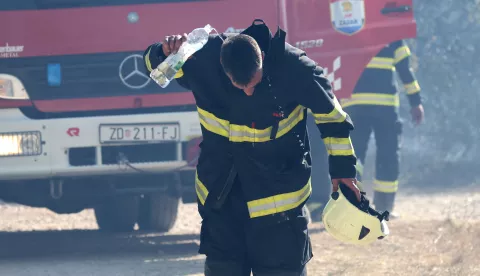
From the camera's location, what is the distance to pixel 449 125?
1325 centimetres

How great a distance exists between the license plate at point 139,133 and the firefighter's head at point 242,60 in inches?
113

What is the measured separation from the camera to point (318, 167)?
900cm

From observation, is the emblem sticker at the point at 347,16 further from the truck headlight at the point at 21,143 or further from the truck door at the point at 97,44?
the truck headlight at the point at 21,143

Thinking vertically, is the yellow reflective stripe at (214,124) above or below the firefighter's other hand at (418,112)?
above

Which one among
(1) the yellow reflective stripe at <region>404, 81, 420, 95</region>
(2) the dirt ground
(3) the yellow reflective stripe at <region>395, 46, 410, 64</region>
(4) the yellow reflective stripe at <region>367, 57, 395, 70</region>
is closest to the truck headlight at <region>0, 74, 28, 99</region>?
(2) the dirt ground

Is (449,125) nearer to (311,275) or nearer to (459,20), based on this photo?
(459,20)

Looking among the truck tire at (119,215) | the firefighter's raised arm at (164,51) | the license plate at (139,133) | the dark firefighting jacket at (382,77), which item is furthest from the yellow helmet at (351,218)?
the dark firefighting jacket at (382,77)

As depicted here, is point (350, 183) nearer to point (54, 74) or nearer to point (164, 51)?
point (164, 51)

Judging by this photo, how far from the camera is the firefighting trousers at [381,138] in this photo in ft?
32.8

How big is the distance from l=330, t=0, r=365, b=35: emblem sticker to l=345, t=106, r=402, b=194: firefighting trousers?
2013mm

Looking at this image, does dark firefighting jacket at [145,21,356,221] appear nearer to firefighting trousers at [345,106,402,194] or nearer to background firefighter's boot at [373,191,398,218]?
firefighting trousers at [345,106,402,194]

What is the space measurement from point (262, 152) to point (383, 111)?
17.8 ft

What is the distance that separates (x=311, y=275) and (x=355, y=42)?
1.89 meters

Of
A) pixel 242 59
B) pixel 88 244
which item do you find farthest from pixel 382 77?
pixel 242 59
